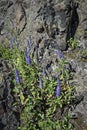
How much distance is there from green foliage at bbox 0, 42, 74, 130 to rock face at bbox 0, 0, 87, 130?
0.44 metres

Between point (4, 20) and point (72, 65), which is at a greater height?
point (4, 20)

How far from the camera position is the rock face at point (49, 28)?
23.0ft

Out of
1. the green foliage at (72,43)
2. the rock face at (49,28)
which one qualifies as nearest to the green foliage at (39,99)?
the rock face at (49,28)

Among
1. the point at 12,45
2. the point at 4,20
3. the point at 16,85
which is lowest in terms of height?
the point at 16,85

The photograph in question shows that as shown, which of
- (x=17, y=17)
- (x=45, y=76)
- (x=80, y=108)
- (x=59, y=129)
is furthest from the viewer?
(x=17, y=17)

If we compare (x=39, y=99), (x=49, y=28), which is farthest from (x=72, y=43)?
(x=39, y=99)

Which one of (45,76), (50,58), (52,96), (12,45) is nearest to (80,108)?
(52,96)

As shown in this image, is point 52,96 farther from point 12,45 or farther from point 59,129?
point 12,45

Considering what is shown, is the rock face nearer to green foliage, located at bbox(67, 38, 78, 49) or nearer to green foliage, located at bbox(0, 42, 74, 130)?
green foliage, located at bbox(67, 38, 78, 49)

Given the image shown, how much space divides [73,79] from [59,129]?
138 cm

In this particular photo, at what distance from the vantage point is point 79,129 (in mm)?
5695

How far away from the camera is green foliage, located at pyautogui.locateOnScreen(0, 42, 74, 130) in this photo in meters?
5.64

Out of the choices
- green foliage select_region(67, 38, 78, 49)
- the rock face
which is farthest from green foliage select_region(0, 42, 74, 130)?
green foliage select_region(67, 38, 78, 49)

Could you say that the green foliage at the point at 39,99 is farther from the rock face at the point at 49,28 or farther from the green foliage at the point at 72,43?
the green foliage at the point at 72,43
